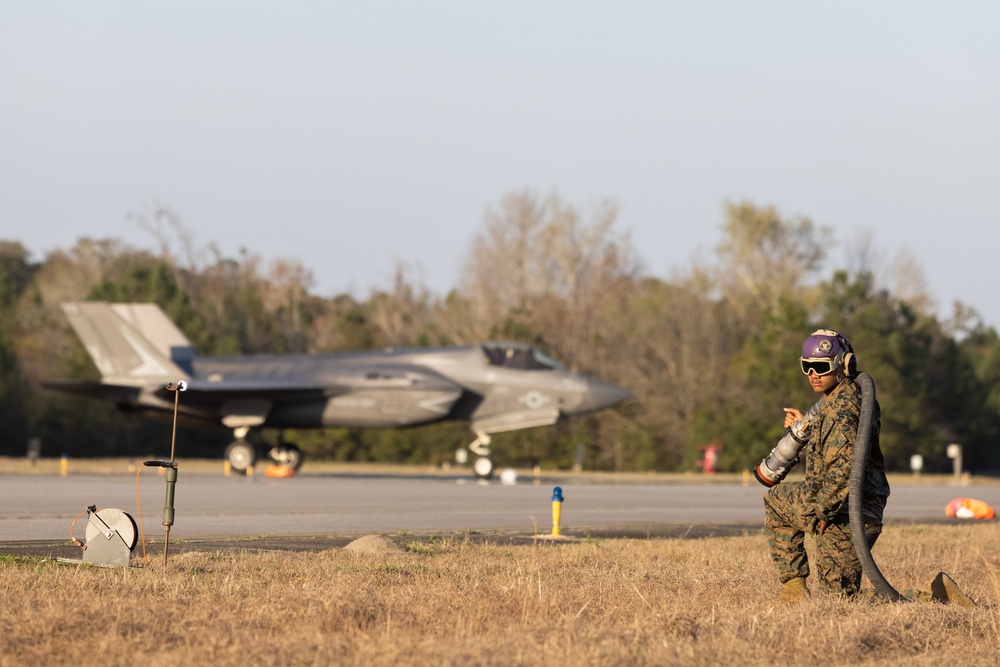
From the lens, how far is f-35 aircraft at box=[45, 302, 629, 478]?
33375mm

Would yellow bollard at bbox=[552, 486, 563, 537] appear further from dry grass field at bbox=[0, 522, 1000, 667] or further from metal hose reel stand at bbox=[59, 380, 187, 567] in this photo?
metal hose reel stand at bbox=[59, 380, 187, 567]

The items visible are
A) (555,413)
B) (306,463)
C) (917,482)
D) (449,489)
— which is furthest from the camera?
(306,463)

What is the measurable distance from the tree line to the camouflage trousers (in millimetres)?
44248

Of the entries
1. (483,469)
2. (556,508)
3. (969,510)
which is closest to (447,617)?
(556,508)

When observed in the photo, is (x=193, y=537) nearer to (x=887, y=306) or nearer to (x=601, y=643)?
(x=601, y=643)

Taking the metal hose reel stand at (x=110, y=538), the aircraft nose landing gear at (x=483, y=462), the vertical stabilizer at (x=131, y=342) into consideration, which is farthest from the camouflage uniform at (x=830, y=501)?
the vertical stabilizer at (x=131, y=342)

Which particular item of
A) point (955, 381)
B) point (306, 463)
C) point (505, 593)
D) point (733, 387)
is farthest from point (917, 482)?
point (505, 593)

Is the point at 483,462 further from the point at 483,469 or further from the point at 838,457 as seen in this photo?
the point at 838,457

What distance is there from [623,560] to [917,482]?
30.9 m

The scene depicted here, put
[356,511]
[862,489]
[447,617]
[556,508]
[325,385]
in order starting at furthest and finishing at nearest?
[325,385] < [356,511] < [556,508] < [862,489] < [447,617]

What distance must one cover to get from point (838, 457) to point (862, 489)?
26 centimetres

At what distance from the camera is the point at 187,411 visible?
34.9m

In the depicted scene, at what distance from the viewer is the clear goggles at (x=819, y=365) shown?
8594mm

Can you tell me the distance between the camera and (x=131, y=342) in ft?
115
